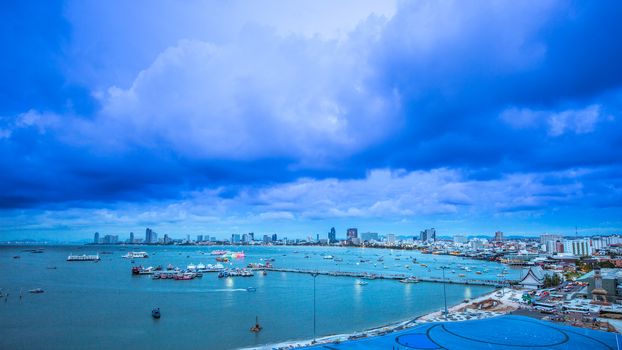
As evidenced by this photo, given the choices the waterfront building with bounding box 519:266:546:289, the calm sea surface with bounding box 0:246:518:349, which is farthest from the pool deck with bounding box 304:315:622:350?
the waterfront building with bounding box 519:266:546:289

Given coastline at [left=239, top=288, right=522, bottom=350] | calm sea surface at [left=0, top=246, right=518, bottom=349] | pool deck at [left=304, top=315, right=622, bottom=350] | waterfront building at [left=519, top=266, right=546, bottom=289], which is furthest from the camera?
waterfront building at [left=519, top=266, right=546, bottom=289]

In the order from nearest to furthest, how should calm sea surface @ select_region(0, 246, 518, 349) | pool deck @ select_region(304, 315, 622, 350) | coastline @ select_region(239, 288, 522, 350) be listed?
pool deck @ select_region(304, 315, 622, 350) < coastline @ select_region(239, 288, 522, 350) < calm sea surface @ select_region(0, 246, 518, 349)

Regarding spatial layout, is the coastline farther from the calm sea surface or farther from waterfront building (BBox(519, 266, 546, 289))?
waterfront building (BBox(519, 266, 546, 289))

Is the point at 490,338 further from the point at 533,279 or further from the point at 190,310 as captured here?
the point at 533,279

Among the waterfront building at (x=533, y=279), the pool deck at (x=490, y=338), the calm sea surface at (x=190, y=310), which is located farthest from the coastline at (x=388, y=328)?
the waterfront building at (x=533, y=279)

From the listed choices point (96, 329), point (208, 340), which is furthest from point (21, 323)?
point (208, 340)

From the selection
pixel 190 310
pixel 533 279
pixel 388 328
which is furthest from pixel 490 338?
pixel 533 279

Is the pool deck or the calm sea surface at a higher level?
the pool deck

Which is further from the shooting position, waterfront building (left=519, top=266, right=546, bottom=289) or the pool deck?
waterfront building (left=519, top=266, right=546, bottom=289)
